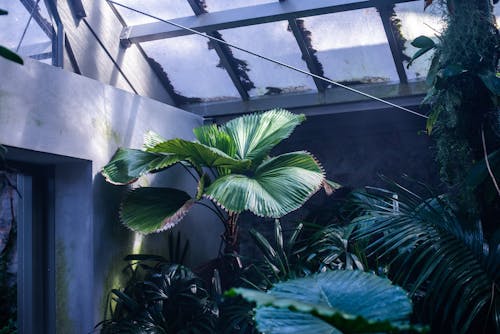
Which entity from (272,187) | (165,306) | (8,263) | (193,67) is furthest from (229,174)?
(8,263)

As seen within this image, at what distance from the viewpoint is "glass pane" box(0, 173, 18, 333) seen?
4074 mm

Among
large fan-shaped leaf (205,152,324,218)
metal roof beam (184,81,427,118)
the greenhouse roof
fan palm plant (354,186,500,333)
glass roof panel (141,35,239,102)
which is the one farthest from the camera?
glass roof panel (141,35,239,102)

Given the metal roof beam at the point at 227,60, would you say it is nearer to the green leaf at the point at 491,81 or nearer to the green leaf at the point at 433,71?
the green leaf at the point at 433,71

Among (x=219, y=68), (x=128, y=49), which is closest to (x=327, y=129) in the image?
(x=219, y=68)

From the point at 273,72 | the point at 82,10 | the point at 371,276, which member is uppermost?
the point at 82,10

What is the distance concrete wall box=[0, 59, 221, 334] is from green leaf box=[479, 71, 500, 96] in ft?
8.00

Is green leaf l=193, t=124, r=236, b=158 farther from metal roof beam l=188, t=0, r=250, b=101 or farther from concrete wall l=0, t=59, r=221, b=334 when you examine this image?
metal roof beam l=188, t=0, r=250, b=101

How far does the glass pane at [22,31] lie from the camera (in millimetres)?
3672

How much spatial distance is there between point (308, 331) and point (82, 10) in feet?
12.1

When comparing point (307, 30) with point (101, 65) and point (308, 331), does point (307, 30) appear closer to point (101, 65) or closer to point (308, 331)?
point (101, 65)

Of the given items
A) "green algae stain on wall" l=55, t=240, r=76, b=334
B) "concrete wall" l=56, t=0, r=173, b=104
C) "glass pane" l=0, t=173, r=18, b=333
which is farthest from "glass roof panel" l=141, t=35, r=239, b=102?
"green algae stain on wall" l=55, t=240, r=76, b=334

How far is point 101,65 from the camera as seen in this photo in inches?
181

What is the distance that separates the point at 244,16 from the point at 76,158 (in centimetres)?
172

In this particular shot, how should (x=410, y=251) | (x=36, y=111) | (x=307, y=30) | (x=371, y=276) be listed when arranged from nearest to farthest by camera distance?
(x=371, y=276) → (x=410, y=251) → (x=36, y=111) → (x=307, y=30)
